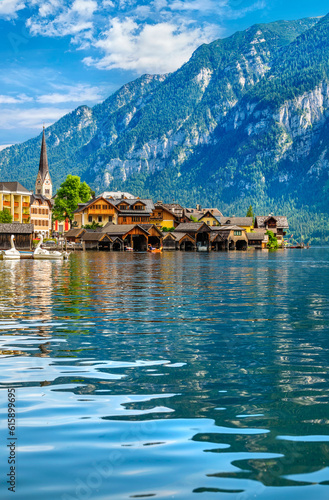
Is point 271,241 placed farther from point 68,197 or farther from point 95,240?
point 68,197

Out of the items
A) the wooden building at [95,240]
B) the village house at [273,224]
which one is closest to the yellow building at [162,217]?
the wooden building at [95,240]

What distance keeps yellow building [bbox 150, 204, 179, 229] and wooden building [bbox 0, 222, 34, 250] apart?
5854 centimetres

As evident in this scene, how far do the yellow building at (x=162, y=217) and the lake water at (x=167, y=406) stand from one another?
132076 millimetres

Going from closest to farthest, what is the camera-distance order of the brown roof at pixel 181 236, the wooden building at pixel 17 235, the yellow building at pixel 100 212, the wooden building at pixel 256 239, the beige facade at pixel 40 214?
the wooden building at pixel 17 235 < the brown roof at pixel 181 236 < the yellow building at pixel 100 212 < the beige facade at pixel 40 214 < the wooden building at pixel 256 239

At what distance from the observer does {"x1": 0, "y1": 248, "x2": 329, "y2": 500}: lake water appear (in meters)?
6.52

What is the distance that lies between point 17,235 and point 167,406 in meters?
91.3

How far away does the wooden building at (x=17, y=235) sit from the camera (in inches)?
3792

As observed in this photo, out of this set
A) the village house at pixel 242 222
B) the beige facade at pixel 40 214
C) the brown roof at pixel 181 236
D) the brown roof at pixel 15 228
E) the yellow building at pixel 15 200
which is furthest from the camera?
the village house at pixel 242 222

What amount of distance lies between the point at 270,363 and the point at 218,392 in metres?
2.91

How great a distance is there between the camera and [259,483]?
6.46 metres

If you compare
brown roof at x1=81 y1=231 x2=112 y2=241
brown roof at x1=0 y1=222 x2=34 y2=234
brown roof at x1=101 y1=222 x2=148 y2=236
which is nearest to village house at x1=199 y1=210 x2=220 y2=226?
brown roof at x1=101 y1=222 x2=148 y2=236

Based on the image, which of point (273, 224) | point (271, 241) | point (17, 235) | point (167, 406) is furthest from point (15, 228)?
point (273, 224)

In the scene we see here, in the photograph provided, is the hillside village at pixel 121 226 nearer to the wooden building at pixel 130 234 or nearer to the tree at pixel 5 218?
the wooden building at pixel 130 234

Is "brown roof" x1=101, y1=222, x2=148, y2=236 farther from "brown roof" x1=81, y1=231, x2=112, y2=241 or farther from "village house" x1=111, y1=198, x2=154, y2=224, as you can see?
"village house" x1=111, y1=198, x2=154, y2=224
